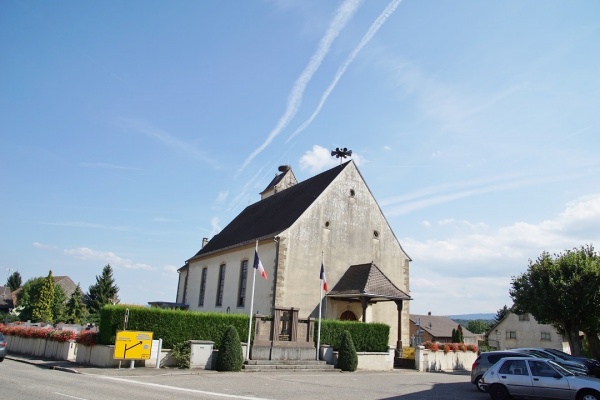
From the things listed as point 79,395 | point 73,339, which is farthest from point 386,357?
point 79,395

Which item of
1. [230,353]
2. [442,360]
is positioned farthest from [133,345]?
[442,360]

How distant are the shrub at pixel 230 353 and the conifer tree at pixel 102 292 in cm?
4409

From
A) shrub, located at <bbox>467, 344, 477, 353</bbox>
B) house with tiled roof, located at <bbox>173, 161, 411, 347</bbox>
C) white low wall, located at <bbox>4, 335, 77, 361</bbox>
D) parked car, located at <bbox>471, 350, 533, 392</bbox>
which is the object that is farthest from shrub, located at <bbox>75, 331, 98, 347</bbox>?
shrub, located at <bbox>467, 344, 477, 353</bbox>

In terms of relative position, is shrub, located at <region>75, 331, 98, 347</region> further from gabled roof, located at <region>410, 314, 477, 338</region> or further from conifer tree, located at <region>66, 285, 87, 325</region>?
gabled roof, located at <region>410, 314, 477, 338</region>

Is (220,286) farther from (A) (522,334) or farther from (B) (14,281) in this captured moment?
(B) (14,281)

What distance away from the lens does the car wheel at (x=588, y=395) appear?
11.8 meters

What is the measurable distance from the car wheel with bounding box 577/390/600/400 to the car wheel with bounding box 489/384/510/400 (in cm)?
196

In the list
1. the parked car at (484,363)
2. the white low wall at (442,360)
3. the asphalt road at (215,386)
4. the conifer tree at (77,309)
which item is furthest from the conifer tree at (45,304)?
the parked car at (484,363)

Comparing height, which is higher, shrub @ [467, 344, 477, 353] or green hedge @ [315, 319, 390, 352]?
green hedge @ [315, 319, 390, 352]

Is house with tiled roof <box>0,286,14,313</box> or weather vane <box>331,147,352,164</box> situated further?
house with tiled roof <box>0,286,14,313</box>

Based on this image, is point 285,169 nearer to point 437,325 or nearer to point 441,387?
point 441,387

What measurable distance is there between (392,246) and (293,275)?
778 cm

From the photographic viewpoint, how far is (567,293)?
26109 mm

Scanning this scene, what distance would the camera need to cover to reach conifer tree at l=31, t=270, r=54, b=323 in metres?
56.0
